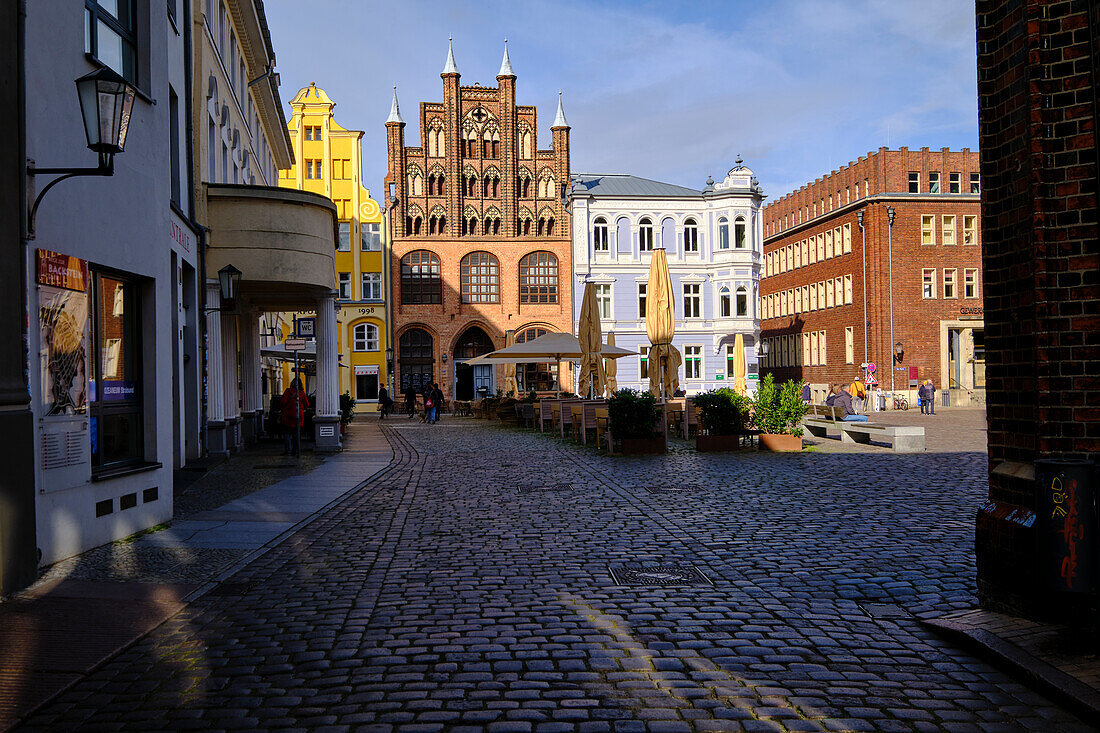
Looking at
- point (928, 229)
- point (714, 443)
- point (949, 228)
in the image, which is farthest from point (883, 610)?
point (949, 228)

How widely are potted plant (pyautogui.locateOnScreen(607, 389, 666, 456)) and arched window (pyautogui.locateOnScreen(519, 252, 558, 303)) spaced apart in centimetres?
3537

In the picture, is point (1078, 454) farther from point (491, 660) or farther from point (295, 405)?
point (295, 405)

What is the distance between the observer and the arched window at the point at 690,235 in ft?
181

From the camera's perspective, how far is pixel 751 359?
5416 centimetres

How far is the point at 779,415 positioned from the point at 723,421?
1123 millimetres

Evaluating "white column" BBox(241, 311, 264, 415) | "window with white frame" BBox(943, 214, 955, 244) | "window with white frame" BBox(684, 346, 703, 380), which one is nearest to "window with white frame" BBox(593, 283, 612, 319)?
"window with white frame" BBox(684, 346, 703, 380)

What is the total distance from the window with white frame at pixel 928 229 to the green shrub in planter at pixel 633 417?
4077 cm

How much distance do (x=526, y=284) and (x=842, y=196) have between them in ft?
77.5

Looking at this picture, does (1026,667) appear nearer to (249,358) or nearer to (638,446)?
(638,446)

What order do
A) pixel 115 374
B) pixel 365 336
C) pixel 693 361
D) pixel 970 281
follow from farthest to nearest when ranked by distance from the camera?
pixel 365 336 → pixel 970 281 → pixel 693 361 → pixel 115 374

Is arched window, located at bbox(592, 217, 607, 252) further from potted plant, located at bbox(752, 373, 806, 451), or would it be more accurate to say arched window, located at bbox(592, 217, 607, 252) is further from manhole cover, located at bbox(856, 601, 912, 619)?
manhole cover, located at bbox(856, 601, 912, 619)

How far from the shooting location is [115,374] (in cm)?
984

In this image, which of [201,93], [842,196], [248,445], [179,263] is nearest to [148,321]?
→ [179,263]

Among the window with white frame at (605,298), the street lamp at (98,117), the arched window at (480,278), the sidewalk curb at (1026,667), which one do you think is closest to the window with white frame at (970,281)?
the window with white frame at (605,298)
